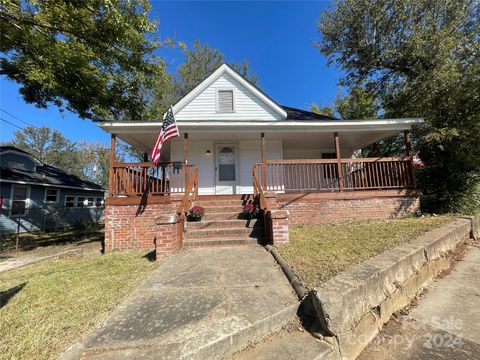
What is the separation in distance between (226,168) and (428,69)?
9.37 meters

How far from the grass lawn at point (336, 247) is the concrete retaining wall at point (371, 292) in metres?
0.39

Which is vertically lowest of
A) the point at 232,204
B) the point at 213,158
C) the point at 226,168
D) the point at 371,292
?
the point at 371,292

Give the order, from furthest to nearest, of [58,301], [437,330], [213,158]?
[213,158] → [58,301] → [437,330]

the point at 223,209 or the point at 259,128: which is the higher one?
the point at 259,128

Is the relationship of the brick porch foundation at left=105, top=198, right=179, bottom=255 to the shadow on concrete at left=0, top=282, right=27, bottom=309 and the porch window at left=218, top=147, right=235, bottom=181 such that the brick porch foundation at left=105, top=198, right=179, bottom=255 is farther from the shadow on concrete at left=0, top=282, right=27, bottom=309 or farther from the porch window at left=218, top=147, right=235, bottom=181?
the porch window at left=218, top=147, right=235, bottom=181

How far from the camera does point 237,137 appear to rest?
934 cm

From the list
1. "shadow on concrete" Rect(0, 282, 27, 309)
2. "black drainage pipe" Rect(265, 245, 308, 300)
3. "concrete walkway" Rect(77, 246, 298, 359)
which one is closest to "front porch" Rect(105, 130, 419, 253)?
"black drainage pipe" Rect(265, 245, 308, 300)

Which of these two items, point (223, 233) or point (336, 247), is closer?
point (336, 247)

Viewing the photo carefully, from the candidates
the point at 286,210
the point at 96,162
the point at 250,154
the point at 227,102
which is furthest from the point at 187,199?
the point at 96,162

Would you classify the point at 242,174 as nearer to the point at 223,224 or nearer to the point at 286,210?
the point at 223,224

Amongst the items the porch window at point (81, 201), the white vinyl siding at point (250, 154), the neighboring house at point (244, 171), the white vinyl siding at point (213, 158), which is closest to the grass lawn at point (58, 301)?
the neighboring house at point (244, 171)

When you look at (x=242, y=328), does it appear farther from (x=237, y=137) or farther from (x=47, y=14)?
(x=47, y=14)

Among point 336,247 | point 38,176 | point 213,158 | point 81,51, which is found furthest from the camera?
point 38,176

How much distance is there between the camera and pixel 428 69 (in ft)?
32.4
